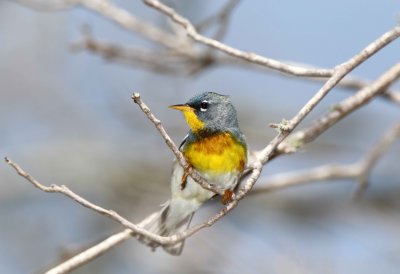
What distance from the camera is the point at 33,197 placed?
8789 mm

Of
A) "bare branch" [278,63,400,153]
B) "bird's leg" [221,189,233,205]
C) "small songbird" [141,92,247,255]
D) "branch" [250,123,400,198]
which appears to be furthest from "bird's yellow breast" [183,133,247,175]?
"branch" [250,123,400,198]

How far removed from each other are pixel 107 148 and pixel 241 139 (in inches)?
175

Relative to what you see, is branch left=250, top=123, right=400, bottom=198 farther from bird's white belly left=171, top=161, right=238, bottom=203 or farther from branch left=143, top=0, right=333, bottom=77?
branch left=143, top=0, right=333, bottom=77

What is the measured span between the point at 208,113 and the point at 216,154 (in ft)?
0.86

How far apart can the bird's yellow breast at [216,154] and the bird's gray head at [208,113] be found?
81 millimetres

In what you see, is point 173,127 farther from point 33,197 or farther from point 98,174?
point 33,197

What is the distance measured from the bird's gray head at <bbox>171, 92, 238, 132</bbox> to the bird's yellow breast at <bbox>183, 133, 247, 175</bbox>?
81mm

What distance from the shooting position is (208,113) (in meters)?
4.30

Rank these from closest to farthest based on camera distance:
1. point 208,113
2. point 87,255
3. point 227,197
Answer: point 87,255, point 227,197, point 208,113

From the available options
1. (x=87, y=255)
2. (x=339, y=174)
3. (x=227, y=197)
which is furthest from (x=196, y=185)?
(x=339, y=174)

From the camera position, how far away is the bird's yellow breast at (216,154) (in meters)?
4.18

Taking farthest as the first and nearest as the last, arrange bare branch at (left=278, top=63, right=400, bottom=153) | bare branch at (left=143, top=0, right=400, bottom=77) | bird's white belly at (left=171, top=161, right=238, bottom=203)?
bare branch at (left=278, top=63, right=400, bottom=153)
bird's white belly at (left=171, top=161, right=238, bottom=203)
bare branch at (left=143, top=0, right=400, bottom=77)

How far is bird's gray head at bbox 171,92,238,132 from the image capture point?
4.27 metres

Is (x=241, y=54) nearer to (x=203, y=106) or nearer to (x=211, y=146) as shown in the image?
(x=203, y=106)
